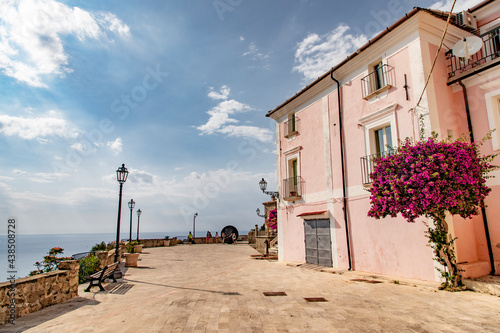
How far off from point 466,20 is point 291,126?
893 centimetres

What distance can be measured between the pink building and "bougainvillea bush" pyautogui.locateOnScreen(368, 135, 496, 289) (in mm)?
1016

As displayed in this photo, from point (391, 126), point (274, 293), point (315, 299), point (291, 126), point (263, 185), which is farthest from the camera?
point (263, 185)

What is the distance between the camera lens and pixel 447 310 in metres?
5.95

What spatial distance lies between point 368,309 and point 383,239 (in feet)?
16.5

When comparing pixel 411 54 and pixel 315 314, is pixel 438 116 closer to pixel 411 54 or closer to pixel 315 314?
pixel 411 54

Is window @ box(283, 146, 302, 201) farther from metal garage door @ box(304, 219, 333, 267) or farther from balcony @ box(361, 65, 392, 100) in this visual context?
balcony @ box(361, 65, 392, 100)

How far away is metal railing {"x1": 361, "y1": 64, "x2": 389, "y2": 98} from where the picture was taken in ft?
37.5

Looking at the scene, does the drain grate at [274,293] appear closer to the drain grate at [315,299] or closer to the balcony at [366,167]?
the drain grate at [315,299]

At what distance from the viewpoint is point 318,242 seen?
13.7 m

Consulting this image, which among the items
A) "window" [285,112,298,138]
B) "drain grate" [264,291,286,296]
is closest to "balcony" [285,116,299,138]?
"window" [285,112,298,138]

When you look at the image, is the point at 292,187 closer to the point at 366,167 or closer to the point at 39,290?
the point at 366,167

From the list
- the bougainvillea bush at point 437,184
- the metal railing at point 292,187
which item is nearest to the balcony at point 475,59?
the bougainvillea bush at point 437,184

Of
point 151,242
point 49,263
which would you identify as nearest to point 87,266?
point 49,263

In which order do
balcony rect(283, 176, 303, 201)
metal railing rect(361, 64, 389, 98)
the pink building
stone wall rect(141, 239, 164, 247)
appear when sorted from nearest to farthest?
the pink building < metal railing rect(361, 64, 389, 98) < balcony rect(283, 176, 303, 201) < stone wall rect(141, 239, 164, 247)
